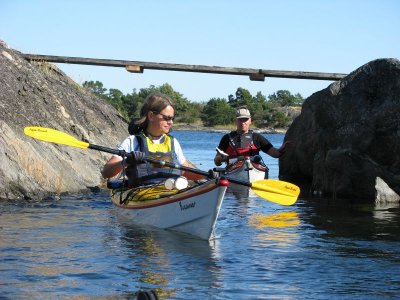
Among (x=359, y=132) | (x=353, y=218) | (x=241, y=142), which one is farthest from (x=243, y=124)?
(x=353, y=218)

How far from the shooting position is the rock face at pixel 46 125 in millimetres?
12289

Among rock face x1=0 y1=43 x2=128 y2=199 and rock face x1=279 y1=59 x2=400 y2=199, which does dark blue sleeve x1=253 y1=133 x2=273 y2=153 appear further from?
rock face x1=0 y1=43 x2=128 y2=199

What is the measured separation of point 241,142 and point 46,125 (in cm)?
369

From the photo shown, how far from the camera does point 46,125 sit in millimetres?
15031

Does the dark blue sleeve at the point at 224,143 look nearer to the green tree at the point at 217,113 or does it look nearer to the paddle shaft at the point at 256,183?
the paddle shaft at the point at 256,183

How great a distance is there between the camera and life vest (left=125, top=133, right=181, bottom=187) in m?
9.79

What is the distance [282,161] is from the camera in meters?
17.6

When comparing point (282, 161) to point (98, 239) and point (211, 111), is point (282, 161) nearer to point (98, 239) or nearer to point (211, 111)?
point (98, 239)

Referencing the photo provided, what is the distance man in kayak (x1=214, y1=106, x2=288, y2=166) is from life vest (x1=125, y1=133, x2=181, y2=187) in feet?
16.8

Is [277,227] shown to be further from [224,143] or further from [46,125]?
[46,125]

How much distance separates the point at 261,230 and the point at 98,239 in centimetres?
211

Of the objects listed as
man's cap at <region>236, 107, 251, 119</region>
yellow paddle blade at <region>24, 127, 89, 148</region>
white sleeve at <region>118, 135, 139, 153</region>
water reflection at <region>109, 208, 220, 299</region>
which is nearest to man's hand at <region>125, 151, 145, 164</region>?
white sleeve at <region>118, 135, 139, 153</region>

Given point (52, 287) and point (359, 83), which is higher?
point (359, 83)

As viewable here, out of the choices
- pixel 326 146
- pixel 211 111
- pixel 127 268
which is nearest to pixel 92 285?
pixel 127 268
